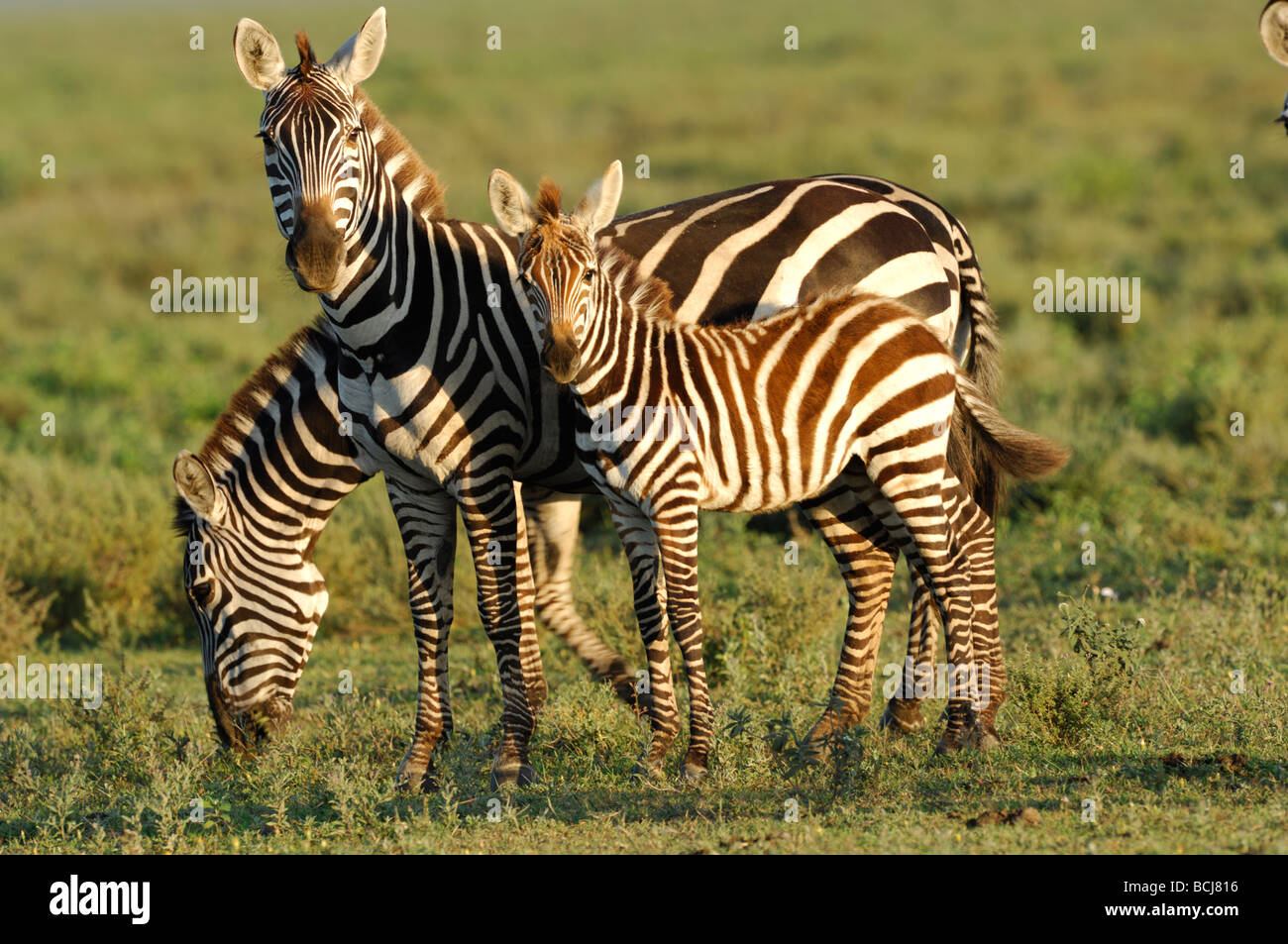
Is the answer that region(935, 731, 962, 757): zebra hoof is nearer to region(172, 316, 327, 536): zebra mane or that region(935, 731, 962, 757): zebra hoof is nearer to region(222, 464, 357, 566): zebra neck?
region(222, 464, 357, 566): zebra neck

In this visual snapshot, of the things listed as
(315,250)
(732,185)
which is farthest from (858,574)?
(732,185)

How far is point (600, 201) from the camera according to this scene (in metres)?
5.60

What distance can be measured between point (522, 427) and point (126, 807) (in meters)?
2.28

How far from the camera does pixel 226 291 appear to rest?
19766mm

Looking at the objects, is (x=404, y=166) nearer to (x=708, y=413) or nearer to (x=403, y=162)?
(x=403, y=162)

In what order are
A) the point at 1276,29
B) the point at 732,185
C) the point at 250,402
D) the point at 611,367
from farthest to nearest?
the point at 732,185, the point at 250,402, the point at 611,367, the point at 1276,29

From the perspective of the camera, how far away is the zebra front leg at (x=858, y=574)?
6.61 meters

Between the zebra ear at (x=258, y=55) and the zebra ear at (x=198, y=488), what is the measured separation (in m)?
1.72

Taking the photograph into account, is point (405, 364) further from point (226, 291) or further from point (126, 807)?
point (226, 291)

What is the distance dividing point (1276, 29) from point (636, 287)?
105 inches

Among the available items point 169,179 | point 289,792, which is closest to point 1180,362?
point 289,792

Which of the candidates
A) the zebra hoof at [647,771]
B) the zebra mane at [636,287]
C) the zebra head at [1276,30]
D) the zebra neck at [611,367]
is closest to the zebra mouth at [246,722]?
the zebra hoof at [647,771]

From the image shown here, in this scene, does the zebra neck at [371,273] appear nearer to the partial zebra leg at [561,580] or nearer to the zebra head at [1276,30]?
the partial zebra leg at [561,580]
